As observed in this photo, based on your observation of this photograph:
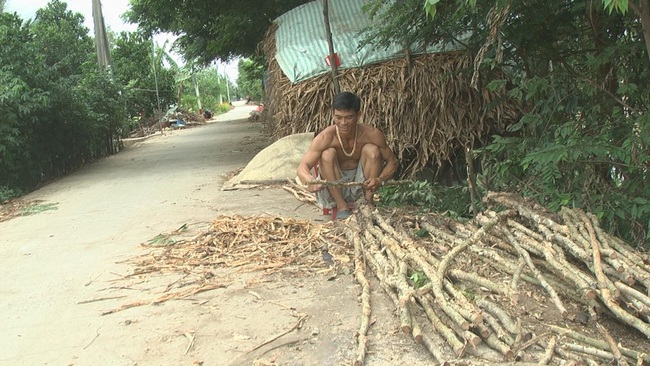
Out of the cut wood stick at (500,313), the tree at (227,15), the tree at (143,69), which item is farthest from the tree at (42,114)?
the tree at (143,69)

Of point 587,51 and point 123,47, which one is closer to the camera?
point 587,51

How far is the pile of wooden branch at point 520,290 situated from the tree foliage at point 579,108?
0.59 m

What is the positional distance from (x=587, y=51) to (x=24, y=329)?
162 inches

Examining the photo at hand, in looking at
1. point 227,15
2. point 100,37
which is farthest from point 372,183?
point 100,37

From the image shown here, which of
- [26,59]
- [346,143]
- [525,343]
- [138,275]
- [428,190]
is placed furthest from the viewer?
[26,59]

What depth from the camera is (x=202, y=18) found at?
42.3 feet

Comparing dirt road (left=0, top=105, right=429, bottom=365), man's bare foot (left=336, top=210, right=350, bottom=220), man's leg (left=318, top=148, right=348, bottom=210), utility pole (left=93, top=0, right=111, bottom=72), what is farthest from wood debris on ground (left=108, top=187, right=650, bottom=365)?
utility pole (left=93, top=0, right=111, bottom=72)

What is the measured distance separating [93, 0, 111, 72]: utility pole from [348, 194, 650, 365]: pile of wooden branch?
15.1 metres

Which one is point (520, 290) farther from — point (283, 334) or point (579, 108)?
point (579, 108)

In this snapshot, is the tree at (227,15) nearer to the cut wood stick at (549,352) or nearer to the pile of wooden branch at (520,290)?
the pile of wooden branch at (520,290)

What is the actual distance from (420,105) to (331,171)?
3.21m

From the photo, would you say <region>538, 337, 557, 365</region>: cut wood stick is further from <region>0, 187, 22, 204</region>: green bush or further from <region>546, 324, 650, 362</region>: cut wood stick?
<region>0, 187, 22, 204</region>: green bush

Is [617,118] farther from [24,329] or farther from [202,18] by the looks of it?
[202,18]

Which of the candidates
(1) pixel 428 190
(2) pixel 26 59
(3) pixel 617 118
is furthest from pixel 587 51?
(2) pixel 26 59
